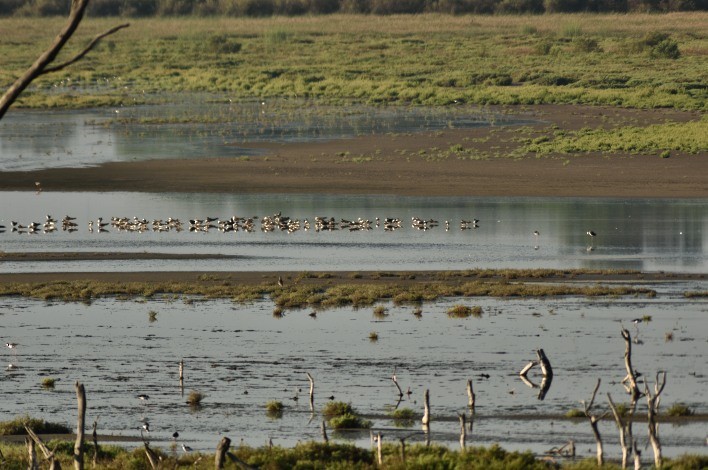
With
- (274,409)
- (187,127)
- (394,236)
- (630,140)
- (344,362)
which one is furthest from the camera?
(187,127)

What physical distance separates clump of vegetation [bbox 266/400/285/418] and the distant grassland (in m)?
64.2

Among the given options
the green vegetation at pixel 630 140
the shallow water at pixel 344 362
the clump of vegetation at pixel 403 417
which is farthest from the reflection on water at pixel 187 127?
the clump of vegetation at pixel 403 417

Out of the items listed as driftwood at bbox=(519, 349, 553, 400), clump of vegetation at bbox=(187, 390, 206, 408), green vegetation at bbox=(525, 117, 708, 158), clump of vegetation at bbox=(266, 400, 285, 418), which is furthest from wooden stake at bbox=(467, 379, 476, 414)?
green vegetation at bbox=(525, 117, 708, 158)

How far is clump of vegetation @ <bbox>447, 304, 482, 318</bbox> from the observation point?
38281 mm

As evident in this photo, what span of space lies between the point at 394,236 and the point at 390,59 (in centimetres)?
7627

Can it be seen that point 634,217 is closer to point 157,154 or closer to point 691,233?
point 691,233

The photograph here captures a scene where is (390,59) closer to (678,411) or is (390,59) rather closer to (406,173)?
(406,173)

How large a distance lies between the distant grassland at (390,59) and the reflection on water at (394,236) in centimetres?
3141

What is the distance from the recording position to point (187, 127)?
289ft

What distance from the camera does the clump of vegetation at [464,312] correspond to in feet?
126

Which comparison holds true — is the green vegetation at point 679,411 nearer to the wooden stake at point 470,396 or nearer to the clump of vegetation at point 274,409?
the wooden stake at point 470,396

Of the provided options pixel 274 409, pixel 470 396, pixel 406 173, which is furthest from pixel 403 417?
pixel 406 173

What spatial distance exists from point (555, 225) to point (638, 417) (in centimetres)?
3013

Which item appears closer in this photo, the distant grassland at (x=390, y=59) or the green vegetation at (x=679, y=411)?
the green vegetation at (x=679, y=411)
